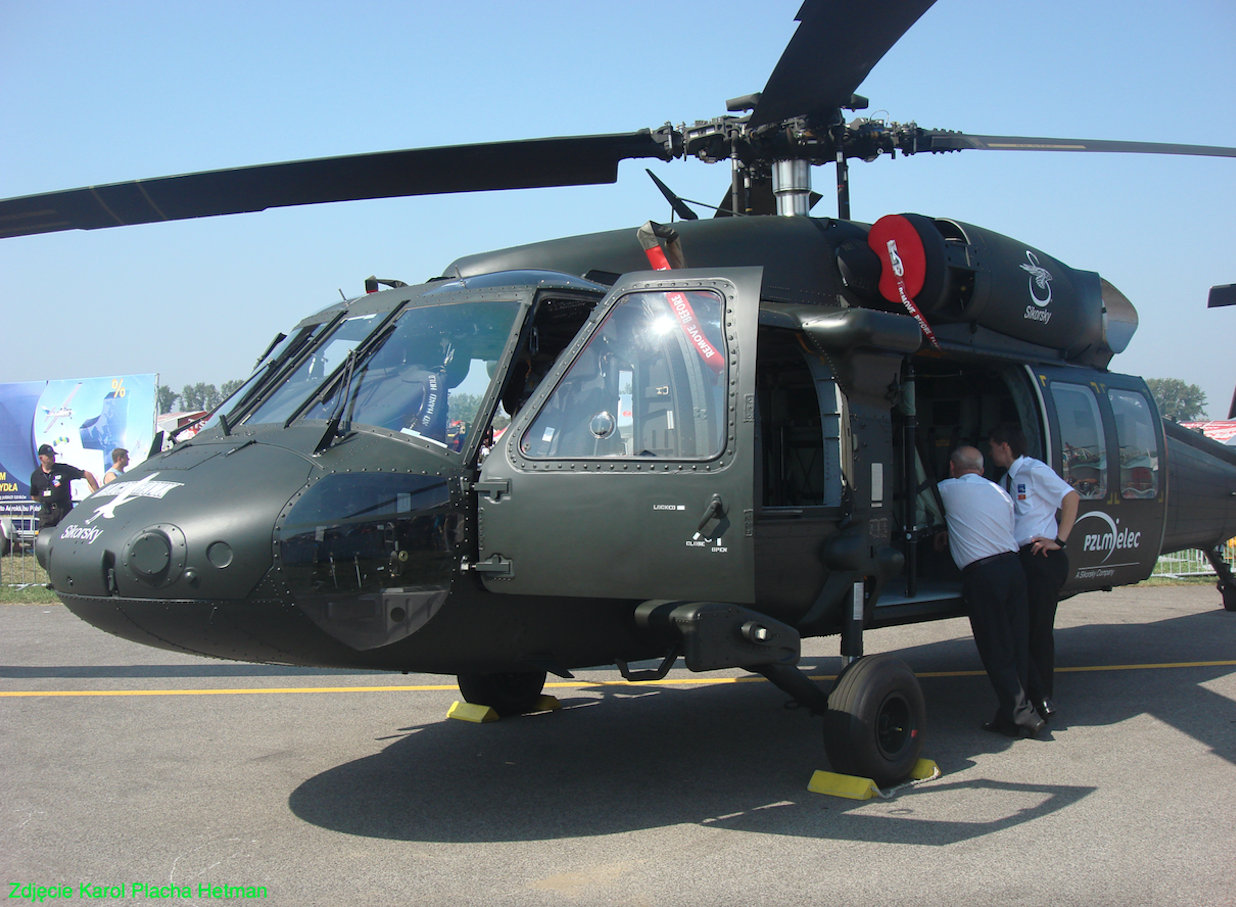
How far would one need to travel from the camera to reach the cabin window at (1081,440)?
23.4 feet

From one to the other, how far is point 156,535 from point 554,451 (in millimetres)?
1615

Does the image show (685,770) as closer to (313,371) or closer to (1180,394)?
(313,371)

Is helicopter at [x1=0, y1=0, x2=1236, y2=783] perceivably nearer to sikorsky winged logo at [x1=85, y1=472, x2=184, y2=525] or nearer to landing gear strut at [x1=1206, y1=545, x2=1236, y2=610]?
sikorsky winged logo at [x1=85, y1=472, x2=184, y2=525]

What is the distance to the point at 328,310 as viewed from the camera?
17.9 feet

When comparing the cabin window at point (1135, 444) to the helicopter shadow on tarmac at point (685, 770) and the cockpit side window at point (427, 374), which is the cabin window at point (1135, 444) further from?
the cockpit side window at point (427, 374)

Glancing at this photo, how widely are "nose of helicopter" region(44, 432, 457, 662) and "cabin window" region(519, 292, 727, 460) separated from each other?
0.62m

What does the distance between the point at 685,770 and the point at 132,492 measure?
10.1 feet

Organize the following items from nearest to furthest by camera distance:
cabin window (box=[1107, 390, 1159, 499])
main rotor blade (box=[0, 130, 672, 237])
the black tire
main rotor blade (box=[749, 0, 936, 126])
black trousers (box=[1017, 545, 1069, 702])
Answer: main rotor blade (box=[749, 0, 936, 126]), the black tire, main rotor blade (box=[0, 130, 672, 237]), black trousers (box=[1017, 545, 1069, 702]), cabin window (box=[1107, 390, 1159, 499])

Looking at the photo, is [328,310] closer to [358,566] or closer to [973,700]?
[358,566]

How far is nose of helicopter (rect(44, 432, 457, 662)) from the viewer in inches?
151

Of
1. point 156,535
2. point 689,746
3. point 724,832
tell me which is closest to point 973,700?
point 689,746

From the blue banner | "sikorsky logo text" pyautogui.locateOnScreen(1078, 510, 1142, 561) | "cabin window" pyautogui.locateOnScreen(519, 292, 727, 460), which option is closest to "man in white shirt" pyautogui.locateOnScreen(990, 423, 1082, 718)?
"sikorsky logo text" pyautogui.locateOnScreen(1078, 510, 1142, 561)

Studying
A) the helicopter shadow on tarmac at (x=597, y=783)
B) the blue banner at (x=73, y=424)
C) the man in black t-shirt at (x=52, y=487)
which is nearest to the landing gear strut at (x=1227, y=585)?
the helicopter shadow on tarmac at (x=597, y=783)

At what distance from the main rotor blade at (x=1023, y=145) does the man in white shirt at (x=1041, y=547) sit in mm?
2018
